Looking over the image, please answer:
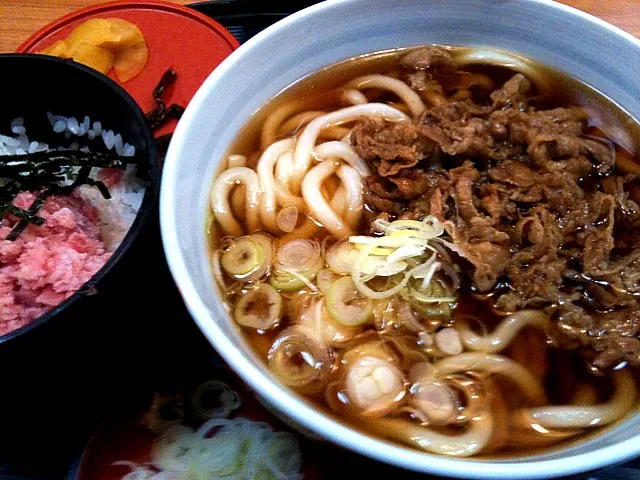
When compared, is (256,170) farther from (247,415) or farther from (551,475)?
(551,475)

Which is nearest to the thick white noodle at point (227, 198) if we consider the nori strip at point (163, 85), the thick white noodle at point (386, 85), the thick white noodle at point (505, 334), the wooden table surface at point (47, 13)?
the thick white noodle at point (386, 85)

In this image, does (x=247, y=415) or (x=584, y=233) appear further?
(x=247, y=415)

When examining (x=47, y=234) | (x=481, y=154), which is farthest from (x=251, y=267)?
(x=481, y=154)

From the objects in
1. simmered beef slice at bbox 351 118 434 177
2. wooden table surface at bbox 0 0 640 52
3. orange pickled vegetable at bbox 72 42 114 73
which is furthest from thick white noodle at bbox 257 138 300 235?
wooden table surface at bbox 0 0 640 52

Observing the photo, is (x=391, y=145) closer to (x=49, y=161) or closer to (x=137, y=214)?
(x=137, y=214)

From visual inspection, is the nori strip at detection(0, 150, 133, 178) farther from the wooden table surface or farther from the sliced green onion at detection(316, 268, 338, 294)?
the wooden table surface

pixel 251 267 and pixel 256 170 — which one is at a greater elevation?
pixel 256 170

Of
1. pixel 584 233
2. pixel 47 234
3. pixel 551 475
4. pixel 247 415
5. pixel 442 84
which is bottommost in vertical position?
pixel 247 415
